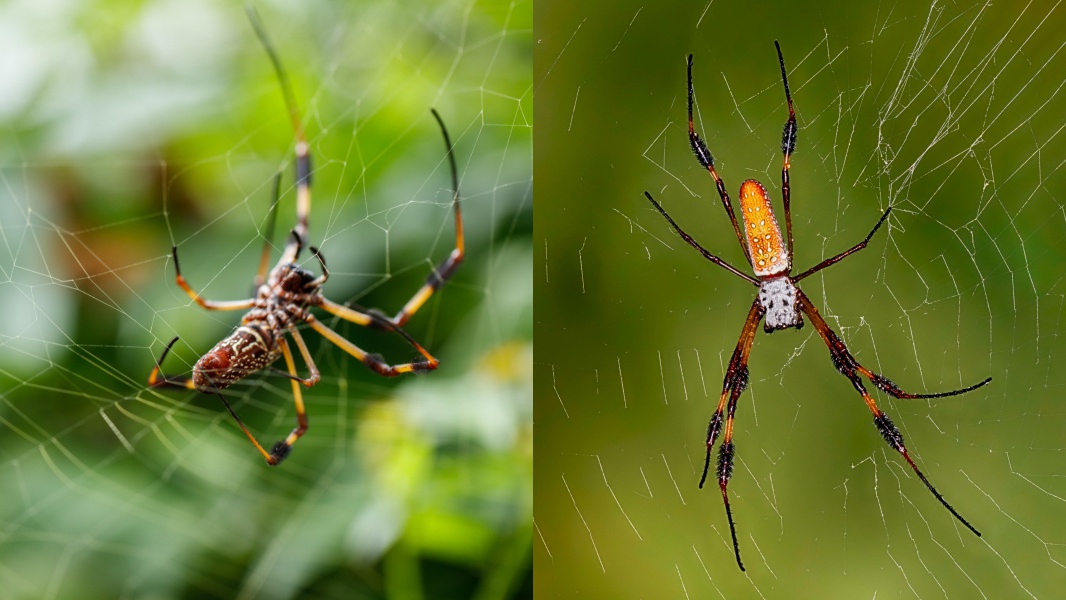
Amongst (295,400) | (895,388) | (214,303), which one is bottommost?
(895,388)

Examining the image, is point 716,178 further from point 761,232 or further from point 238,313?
point 238,313

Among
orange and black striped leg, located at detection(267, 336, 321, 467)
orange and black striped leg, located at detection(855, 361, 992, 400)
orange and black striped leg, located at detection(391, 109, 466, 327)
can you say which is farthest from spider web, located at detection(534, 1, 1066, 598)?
orange and black striped leg, located at detection(267, 336, 321, 467)

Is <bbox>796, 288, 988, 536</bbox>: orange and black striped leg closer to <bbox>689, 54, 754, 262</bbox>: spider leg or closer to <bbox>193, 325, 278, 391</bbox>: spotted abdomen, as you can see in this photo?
<bbox>689, 54, 754, 262</bbox>: spider leg

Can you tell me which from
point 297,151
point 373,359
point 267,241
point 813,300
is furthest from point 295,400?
point 813,300

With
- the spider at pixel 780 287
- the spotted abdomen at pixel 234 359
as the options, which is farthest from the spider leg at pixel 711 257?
the spotted abdomen at pixel 234 359

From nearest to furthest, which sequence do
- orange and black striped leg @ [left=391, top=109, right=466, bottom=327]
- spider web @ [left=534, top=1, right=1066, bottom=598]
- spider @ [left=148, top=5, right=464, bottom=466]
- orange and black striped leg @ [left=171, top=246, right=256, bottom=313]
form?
spider web @ [left=534, top=1, right=1066, bottom=598], spider @ [left=148, top=5, right=464, bottom=466], orange and black striped leg @ [left=171, top=246, right=256, bottom=313], orange and black striped leg @ [left=391, top=109, right=466, bottom=327]

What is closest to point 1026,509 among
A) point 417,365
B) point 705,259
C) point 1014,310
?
point 1014,310

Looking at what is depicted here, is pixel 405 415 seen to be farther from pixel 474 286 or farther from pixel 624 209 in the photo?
pixel 624 209

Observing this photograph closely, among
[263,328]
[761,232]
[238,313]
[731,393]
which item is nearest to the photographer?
[761,232]
